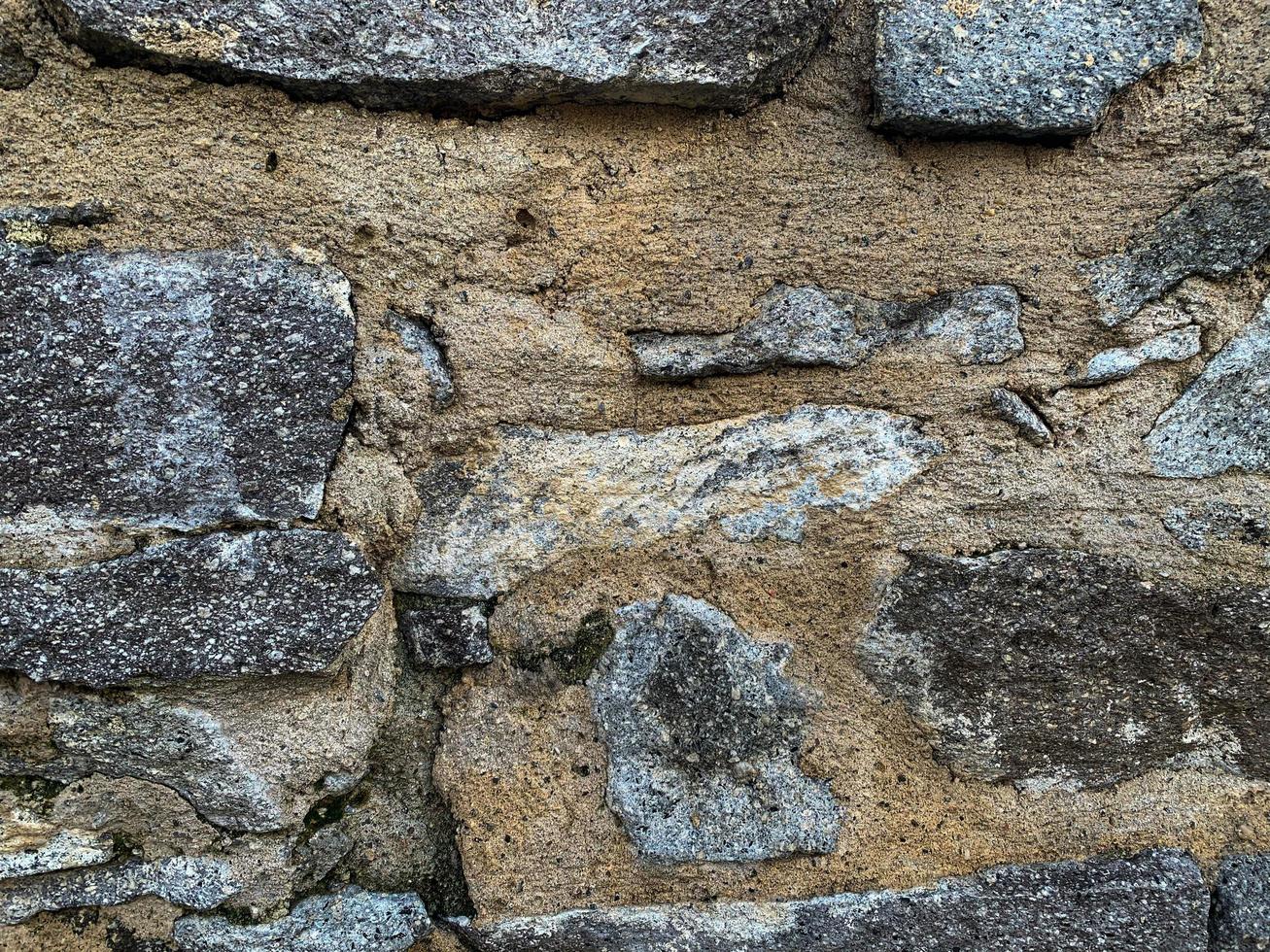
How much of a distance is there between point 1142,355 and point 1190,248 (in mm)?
95

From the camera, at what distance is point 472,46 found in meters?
0.71

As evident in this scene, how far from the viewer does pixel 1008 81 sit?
744mm

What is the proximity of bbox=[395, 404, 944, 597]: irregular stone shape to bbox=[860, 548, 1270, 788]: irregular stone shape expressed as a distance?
4.6 inches

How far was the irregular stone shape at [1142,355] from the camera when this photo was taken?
0.82 meters

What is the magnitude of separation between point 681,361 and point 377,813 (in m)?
0.53

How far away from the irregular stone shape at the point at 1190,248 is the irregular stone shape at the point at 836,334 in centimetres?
8

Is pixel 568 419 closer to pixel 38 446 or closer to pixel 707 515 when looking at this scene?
pixel 707 515

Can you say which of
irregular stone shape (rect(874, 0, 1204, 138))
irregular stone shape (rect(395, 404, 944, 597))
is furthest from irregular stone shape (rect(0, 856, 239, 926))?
irregular stone shape (rect(874, 0, 1204, 138))

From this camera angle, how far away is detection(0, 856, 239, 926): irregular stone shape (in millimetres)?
847

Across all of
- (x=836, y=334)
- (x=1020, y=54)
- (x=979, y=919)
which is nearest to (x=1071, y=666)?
(x=979, y=919)

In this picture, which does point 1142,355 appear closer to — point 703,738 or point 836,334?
point 836,334

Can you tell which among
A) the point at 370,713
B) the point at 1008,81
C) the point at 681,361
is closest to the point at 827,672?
the point at 681,361

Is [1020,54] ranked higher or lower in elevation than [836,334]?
higher

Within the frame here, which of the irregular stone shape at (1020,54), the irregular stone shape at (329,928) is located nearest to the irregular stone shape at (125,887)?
the irregular stone shape at (329,928)
